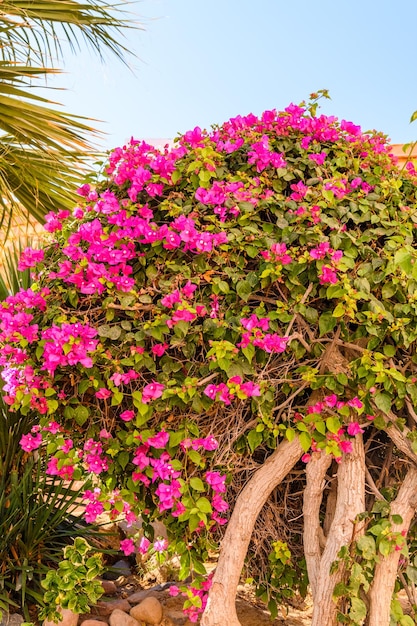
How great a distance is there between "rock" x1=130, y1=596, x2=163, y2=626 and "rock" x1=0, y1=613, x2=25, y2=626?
21.1 inches

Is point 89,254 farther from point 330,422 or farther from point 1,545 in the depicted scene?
point 1,545

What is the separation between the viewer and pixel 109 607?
3295 millimetres

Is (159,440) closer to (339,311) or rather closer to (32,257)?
(339,311)

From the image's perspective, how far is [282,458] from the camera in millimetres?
2609

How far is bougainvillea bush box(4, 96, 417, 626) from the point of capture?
2.38 m

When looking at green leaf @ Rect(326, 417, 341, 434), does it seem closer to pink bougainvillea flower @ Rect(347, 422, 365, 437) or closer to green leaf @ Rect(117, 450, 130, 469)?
pink bougainvillea flower @ Rect(347, 422, 365, 437)

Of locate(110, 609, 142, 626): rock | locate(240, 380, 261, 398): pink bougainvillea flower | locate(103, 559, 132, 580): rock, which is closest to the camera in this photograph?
locate(240, 380, 261, 398): pink bougainvillea flower

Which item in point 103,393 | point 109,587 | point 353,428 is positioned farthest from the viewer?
point 109,587

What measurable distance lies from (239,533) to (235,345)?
78 centimetres

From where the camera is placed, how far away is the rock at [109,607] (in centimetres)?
327

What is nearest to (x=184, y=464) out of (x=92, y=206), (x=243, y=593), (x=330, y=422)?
(x=330, y=422)

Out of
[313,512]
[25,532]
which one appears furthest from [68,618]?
[313,512]

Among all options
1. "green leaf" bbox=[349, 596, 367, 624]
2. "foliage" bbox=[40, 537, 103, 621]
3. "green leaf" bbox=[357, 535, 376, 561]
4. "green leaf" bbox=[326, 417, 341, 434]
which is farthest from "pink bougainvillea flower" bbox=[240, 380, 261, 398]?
"foliage" bbox=[40, 537, 103, 621]

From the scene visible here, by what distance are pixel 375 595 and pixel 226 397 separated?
3.32 feet
